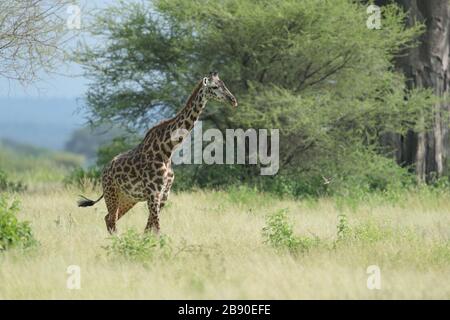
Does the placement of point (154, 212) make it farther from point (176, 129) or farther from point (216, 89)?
point (216, 89)

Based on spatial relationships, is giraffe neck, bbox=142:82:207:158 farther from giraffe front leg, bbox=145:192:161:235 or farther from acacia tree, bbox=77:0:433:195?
acacia tree, bbox=77:0:433:195

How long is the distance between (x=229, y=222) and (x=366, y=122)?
23.1ft

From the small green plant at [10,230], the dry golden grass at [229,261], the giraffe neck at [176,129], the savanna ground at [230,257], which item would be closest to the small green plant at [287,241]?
the savanna ground at [230,257]

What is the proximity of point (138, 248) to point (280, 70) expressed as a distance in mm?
10220

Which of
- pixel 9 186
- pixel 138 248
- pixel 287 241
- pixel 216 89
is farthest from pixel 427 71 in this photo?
pixel 138 248

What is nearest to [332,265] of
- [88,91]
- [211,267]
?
[211,267]

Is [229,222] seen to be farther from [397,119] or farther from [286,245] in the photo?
[397,119]

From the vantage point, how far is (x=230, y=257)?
36.1 feet

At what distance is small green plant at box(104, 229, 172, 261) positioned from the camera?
10.9 metres

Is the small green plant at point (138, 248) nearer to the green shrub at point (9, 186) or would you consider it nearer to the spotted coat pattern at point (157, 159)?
the spotted coat pattern at point (157, 159)

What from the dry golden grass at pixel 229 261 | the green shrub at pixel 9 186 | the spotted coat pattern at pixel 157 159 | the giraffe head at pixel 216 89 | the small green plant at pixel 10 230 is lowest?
the dry golden grass at pixel 229 261

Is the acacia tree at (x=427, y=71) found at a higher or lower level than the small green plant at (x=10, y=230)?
higher

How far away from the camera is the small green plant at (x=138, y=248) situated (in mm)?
10852

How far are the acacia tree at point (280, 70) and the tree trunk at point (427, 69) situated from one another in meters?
0.47
